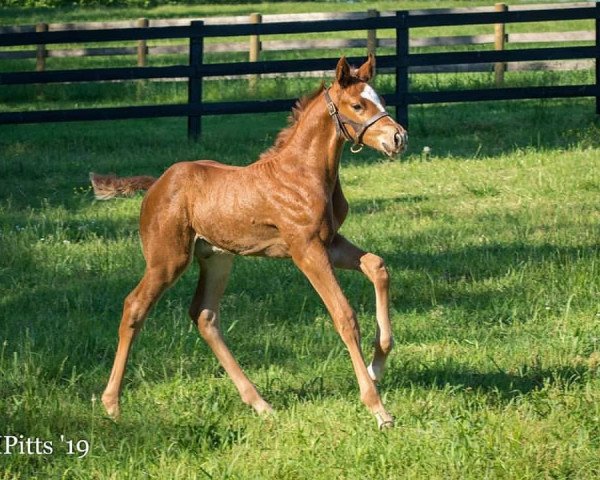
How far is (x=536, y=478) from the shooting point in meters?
5.05

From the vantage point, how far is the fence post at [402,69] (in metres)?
16.4

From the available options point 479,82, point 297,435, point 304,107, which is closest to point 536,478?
point 297,435

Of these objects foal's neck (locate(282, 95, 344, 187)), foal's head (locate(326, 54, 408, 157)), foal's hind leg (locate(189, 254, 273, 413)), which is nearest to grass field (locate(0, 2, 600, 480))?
foal's hind leg (locate(189, 254, 273, 413))

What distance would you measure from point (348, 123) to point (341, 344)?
5.35ft

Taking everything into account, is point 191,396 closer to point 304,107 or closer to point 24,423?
point 24,423

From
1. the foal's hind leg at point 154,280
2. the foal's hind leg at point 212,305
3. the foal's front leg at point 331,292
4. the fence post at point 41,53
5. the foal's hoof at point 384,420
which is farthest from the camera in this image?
the fence post at point 41,53

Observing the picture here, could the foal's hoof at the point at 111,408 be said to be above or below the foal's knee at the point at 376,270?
below

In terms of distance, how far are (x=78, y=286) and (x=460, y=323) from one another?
2802mm

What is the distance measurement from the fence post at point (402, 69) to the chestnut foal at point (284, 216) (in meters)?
10.0

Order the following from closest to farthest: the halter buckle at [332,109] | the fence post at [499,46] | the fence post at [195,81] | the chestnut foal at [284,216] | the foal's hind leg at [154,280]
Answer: the chestnut foal at [284,216]
the halter buckle at [332,109]
the foal's hind leg at [154,280]
the fence post at [195,81]
the fence post at [499,46]

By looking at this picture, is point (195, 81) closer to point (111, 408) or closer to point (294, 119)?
point (294, 119)

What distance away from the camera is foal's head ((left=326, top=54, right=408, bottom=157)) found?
6.02 metres

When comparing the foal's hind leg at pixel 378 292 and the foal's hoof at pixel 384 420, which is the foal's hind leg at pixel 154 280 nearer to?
the foal's hind leg at pixel 378 292

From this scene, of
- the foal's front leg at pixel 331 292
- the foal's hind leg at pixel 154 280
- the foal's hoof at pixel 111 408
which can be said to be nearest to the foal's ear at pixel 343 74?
the foal's front leg at pixel 331 292
